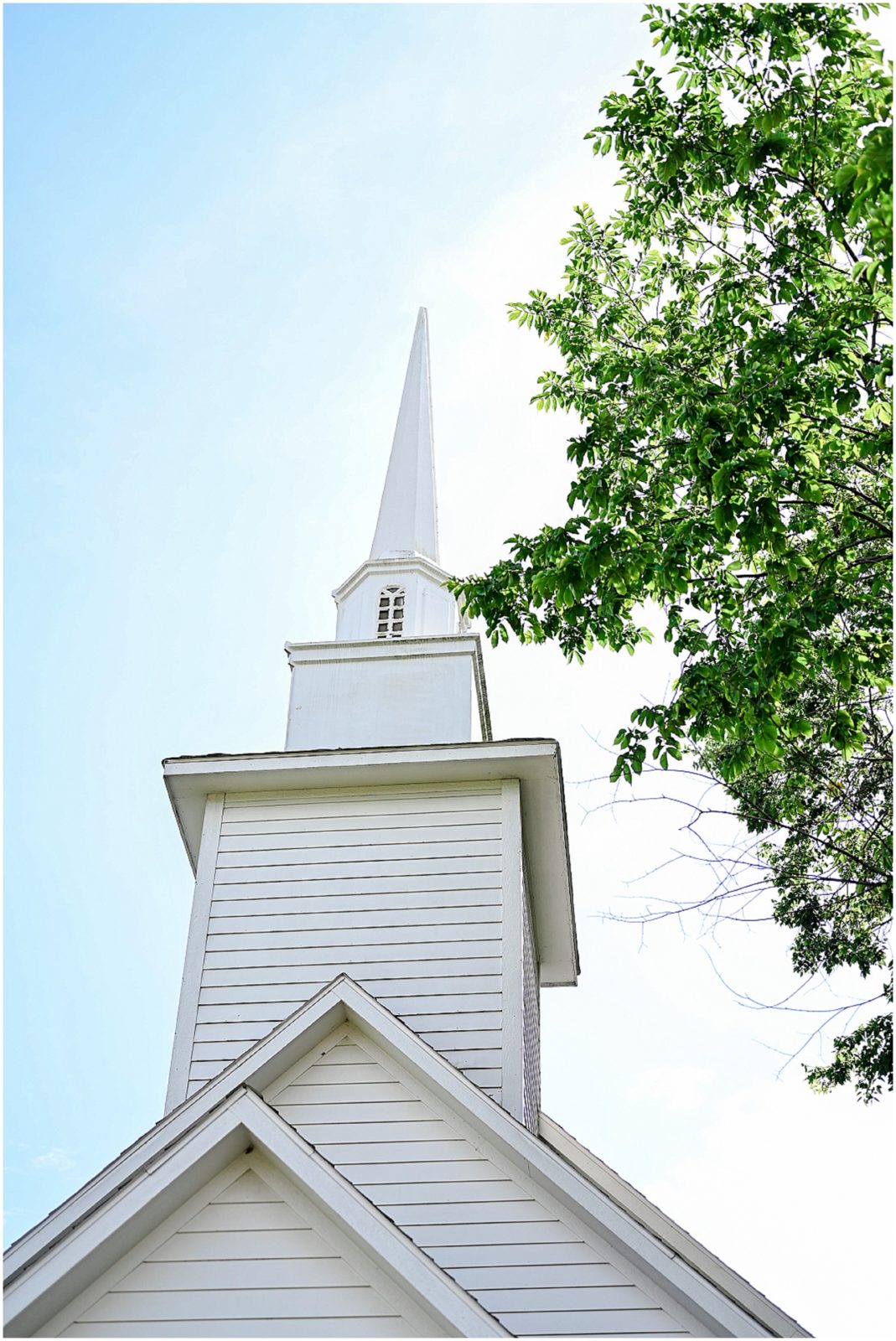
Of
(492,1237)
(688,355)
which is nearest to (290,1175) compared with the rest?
(492,1237)

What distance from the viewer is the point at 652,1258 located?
824 centimetres

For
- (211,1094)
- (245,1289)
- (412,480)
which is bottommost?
(245,1289)

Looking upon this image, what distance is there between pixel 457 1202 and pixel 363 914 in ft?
11.7

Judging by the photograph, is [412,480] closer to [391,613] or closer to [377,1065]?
[391,613]

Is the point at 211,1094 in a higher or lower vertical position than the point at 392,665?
lower

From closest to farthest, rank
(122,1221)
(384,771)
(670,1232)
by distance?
1. (122,1221)
2. (670,1232)
3. (384,771)

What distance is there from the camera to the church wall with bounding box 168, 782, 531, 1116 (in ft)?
38.3

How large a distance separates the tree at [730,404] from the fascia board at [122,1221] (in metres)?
3.96

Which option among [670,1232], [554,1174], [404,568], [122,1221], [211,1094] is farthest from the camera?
[404,568]

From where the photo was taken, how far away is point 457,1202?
30.5 feet

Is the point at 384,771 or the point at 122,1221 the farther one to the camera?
the point at 384,771

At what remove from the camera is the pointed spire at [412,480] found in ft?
54.4

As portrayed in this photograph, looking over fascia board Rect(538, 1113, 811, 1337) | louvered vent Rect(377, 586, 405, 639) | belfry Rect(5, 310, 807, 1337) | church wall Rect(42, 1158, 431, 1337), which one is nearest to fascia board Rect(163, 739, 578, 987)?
belfry Rect(5, 310, 807, 1337)

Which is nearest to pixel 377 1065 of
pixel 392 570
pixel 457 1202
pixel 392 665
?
pixel 457 1202
